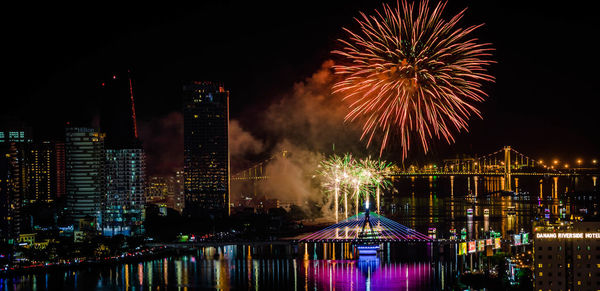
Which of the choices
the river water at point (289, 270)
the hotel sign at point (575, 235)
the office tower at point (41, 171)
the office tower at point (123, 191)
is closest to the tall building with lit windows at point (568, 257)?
the hotel sign at point (575, 235)

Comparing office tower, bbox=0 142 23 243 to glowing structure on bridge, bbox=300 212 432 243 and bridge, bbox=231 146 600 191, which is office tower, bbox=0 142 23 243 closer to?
glowing structure on bridge, bbox=300 212 432 243

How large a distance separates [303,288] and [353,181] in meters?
5.57

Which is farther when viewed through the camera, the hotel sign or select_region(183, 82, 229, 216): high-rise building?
select_region(183, 82, 229, 216): high-rise building

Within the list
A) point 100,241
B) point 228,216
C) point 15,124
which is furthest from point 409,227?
point 15,124

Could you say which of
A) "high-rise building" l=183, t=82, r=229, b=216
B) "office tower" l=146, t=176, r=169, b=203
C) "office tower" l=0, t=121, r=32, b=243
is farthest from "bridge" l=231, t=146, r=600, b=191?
"office tower" l=0, t=121, r=32, b=243

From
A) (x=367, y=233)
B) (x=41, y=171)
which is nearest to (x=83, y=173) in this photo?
(x=41, y=171)

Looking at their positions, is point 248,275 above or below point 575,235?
below

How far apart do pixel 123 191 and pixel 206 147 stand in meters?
4.09

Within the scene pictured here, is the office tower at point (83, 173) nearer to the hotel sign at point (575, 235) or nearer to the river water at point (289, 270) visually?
the river water at point (289, 270)

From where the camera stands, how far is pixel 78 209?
27.9 metres

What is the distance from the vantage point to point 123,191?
28.7m

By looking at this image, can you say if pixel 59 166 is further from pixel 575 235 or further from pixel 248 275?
pixel 575 235

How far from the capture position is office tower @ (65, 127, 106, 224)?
91.8 ft

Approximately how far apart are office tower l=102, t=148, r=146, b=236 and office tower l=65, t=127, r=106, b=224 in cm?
30
